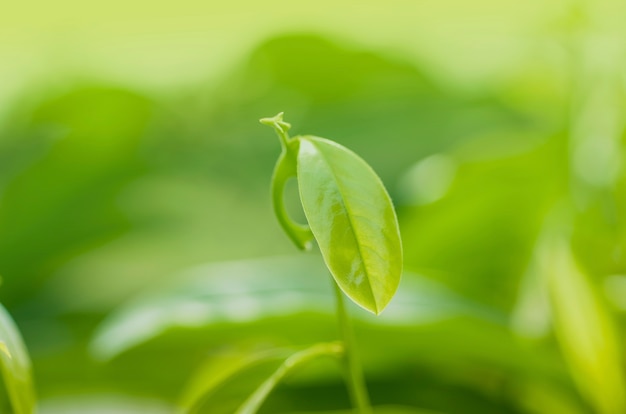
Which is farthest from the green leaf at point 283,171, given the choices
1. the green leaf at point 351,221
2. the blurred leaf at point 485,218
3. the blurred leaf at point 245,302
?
the blurred leaf at point 485,218

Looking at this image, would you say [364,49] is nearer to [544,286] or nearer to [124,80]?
[124,80]

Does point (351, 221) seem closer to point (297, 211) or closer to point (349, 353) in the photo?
point (349, 353)

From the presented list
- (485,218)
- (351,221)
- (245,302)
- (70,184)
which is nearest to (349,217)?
(351,221)

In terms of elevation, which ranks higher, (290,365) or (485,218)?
(485,218)

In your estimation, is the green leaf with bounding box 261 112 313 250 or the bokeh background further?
the bokeh background

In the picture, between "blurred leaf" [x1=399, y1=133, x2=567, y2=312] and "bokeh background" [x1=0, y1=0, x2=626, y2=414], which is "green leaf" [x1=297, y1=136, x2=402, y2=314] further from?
"blurred leaf" [x1=399, y1=133, x2=567, y2=312]

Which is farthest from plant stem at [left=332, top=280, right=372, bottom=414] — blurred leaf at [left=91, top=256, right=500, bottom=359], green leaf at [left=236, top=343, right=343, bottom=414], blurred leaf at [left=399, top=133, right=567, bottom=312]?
blurred leaf at [left=399, top=133, right=567, bottom=312]

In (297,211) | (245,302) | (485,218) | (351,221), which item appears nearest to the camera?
(351,221)
